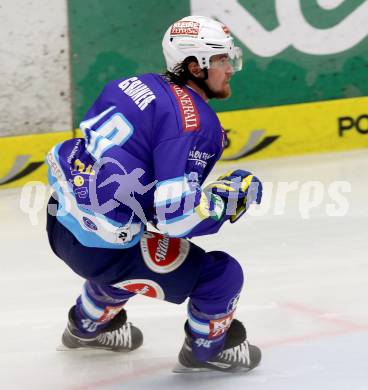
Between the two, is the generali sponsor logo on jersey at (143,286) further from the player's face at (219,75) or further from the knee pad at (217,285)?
the player's face at (219,75)

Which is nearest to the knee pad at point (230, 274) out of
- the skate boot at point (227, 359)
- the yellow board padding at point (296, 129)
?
the skate boot at point (227, 359)

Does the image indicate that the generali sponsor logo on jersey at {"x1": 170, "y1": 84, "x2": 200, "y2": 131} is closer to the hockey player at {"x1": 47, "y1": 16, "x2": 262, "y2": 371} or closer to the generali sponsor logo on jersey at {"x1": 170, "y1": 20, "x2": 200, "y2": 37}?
the hockey player at {"x1": 47, "y1": 16, "x2": 262, "y2": 371}

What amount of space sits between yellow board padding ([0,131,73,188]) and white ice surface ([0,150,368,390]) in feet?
1.80

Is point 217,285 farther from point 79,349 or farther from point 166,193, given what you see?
point 79,349

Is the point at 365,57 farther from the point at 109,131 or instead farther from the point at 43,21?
the point at 109,131

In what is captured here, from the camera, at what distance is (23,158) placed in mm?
5750

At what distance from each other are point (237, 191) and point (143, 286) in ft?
1.27

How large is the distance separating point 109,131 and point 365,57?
14.1 ft

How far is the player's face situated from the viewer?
2.87 metres

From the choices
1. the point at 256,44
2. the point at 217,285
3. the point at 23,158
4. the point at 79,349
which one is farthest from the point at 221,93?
the point at 256,44

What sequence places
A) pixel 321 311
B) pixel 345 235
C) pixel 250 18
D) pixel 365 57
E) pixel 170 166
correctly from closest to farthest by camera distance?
pixel 170 166 < pixel 321 311 < pixel 345 235 < pixel 250 18 < pixel 365 57

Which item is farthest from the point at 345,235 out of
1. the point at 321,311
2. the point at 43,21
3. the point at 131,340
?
the point at 43,21

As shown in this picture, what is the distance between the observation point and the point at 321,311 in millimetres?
3516

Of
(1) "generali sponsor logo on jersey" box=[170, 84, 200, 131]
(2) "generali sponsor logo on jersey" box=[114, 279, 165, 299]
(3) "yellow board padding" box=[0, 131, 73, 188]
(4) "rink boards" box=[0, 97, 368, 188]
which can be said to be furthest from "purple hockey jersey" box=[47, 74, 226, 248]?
(4) "rink boards" box=[0, 97, 368, 188]
